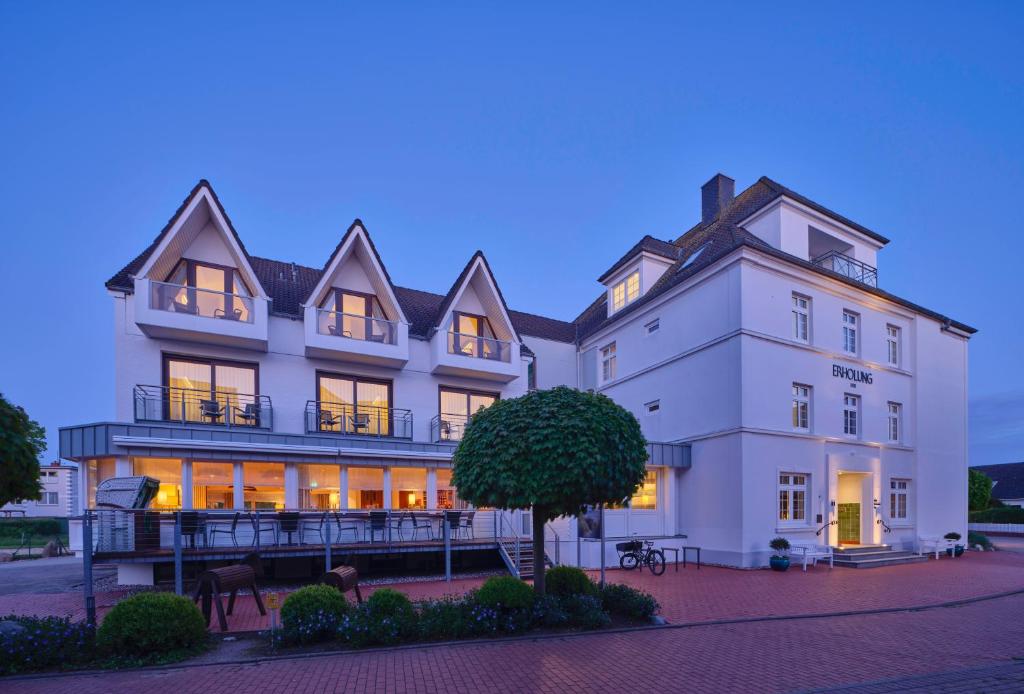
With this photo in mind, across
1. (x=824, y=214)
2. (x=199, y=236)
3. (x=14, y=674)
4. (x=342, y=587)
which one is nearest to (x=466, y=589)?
(x=342, y=587)

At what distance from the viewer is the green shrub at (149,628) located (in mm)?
7969

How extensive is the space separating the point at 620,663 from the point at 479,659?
197 centimetres

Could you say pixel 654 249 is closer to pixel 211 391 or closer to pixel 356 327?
pixel 356 327

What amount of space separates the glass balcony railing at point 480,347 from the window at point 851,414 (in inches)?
543

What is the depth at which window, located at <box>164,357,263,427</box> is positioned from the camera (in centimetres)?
1734

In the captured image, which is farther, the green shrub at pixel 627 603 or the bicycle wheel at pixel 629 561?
the bicycle wheel at pixel 629 561

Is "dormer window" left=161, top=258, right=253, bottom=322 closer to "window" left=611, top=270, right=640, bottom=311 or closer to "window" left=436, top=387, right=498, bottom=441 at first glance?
"window" left=436, top=387, right=498, bottom=441

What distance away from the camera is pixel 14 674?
748cm

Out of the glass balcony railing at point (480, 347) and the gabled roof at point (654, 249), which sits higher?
the gabled roof at point (654, 249)

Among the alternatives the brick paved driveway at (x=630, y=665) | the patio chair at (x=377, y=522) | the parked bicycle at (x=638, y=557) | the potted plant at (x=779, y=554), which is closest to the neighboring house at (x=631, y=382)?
the potted plant at (x=779, y=554)

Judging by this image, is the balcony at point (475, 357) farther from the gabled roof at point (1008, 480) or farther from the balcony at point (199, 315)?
the gabled roof at point (1008, 480)

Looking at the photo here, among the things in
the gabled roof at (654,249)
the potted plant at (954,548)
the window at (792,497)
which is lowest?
the potted plant at (954,548)

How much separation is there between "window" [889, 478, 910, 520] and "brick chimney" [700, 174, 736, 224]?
14.9 meters

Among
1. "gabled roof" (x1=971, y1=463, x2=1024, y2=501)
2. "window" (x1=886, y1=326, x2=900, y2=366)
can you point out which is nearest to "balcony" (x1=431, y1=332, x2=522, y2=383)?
"window" (x1=886, y1=326, x2=900, y2=366)
